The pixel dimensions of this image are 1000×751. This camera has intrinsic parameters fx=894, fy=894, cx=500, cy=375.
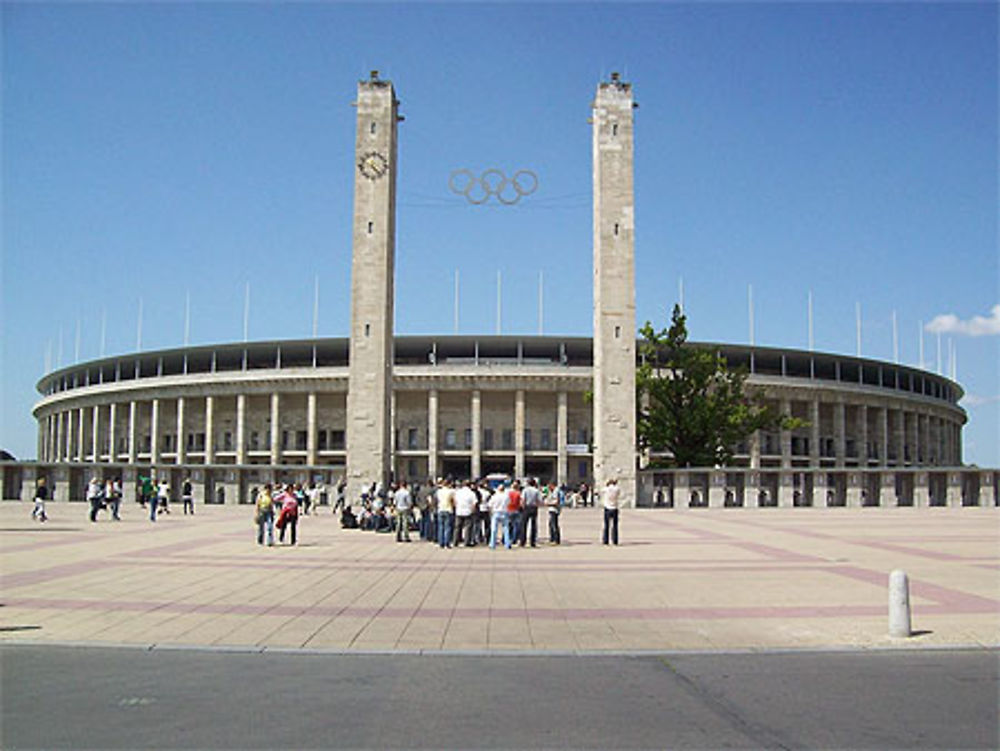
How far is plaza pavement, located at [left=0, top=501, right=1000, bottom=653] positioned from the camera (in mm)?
10945

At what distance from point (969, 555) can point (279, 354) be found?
241ft

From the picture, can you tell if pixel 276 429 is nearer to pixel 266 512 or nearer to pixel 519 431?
pixel 519 431

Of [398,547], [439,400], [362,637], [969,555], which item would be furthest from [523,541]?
[439,400]

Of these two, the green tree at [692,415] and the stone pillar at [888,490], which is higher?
the green tree at [692,415]

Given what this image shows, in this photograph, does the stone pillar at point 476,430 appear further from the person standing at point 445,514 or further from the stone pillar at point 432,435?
the person standing at point 445,514

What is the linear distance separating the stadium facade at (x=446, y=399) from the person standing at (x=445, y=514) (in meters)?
28.6

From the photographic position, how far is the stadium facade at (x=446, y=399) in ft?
173

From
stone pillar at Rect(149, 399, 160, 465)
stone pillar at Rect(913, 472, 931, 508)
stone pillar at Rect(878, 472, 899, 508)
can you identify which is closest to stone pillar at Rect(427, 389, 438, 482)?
stone pillar at Rect(149, 399, 160, 465)

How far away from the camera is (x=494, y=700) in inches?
311

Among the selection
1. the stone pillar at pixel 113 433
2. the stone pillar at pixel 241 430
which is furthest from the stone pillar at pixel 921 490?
the stone pillar at pixel 113 433

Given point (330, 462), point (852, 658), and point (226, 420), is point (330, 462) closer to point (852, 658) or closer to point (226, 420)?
point (226, 420)

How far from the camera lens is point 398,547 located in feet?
79.1

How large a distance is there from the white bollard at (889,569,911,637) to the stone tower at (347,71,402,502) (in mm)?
42585

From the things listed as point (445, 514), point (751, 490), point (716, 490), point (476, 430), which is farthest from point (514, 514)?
point (476, 430)
